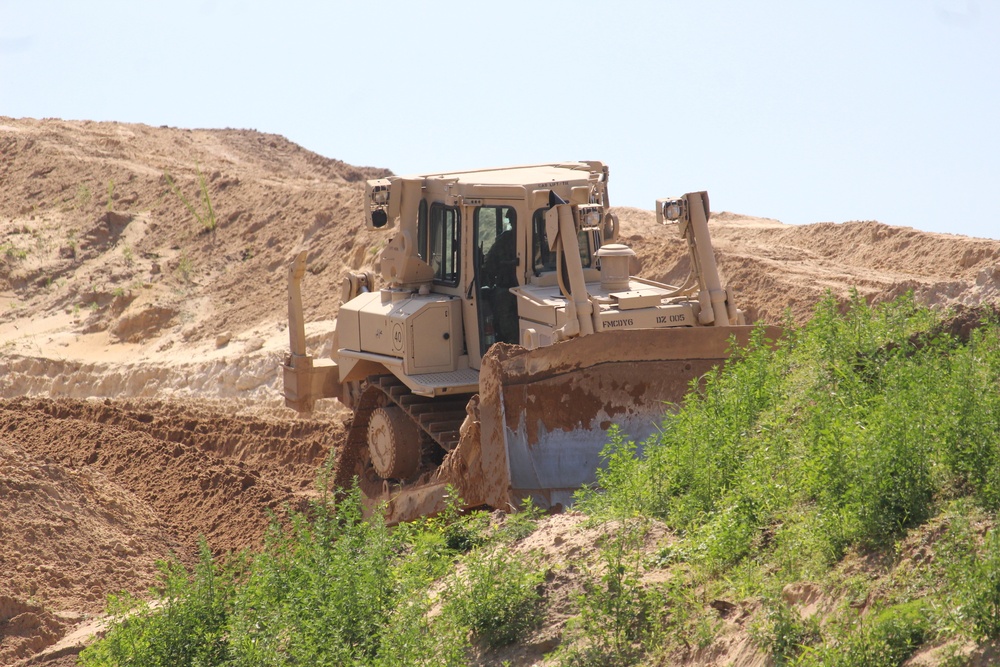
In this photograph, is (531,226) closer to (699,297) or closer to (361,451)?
(699,297)

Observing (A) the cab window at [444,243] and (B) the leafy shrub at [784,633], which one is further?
(A) the cab window at [444,243]

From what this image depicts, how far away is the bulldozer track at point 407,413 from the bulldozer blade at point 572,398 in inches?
52.9

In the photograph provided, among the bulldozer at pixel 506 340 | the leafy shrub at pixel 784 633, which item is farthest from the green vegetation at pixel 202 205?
the leafy shrub at pixel 784 633

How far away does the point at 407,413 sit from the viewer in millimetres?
9922

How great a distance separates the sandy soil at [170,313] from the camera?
1045 cm

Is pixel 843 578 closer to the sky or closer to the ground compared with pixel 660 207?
closer to the ground

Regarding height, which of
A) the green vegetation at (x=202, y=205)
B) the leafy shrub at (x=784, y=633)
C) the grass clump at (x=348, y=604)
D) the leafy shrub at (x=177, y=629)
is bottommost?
the leafy shrub at (x=177, y=629)

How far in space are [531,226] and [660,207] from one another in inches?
40.5

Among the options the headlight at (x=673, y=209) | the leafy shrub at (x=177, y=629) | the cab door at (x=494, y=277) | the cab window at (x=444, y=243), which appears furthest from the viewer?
the cab window at (x=444, y=243)

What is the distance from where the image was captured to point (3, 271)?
23.0 metres

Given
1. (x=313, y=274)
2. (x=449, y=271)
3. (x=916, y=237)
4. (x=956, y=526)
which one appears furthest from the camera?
(x=313, y=274)

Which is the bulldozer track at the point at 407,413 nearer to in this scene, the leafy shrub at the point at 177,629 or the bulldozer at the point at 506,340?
the bulldozer at the point at 506,340

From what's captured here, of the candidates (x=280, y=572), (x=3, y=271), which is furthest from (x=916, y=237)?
(x=3, y=271)

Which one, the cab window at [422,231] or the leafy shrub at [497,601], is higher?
the cab window at [422,231]
